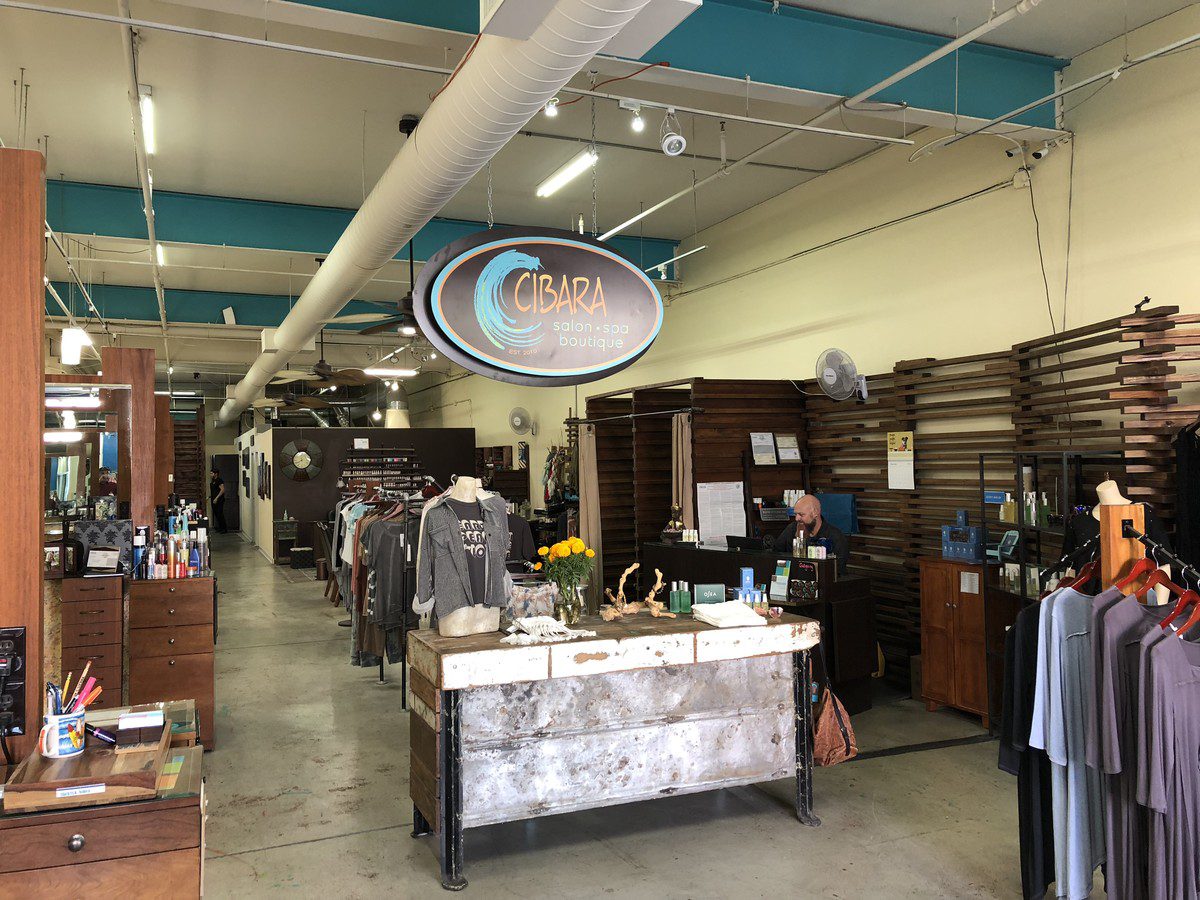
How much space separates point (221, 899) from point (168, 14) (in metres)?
5.11

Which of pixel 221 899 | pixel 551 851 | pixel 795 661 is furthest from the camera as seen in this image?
pixel 795 661

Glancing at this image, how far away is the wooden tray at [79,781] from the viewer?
7.54ft

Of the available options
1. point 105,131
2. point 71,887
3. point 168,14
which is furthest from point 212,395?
point 71,887

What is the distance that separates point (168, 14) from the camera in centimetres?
550

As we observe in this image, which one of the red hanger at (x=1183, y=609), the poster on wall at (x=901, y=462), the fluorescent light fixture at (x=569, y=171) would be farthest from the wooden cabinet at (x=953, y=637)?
the fluorescent light fixture at (x=569, y=171)

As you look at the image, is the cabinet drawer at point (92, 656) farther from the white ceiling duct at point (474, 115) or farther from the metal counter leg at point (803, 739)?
the metal counter leg at point (803, 739)

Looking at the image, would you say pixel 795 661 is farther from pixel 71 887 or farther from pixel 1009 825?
pixel 71 887

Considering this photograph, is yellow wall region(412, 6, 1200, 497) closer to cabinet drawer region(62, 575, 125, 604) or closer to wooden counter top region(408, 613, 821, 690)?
wooden counter top region(408, 613, 821, 690)

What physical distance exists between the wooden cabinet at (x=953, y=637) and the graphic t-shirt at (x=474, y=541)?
3.52 meters

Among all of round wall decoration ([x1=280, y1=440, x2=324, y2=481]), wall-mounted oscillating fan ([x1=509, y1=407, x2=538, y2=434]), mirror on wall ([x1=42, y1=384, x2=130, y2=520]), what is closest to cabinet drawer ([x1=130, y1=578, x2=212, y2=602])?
mirror on wall ([x1=42, y1=384, x2=130, y2=520])

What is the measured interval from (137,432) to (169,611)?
1869 millimetres

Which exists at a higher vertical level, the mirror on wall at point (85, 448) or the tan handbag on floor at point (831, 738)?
the mirror on wall at point (85, 448)

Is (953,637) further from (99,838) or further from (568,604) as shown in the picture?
(99,838)

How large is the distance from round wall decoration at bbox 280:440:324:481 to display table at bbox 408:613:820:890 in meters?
13.1
